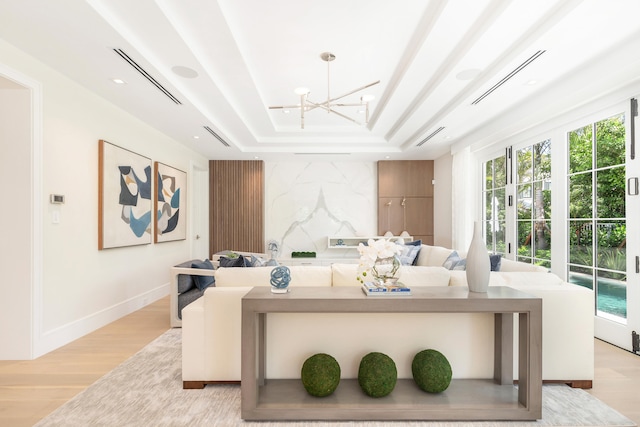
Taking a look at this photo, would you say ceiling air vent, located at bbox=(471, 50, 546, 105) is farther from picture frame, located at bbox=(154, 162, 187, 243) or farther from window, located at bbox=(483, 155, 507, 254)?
picture frame, located at bbox=(154, 162, 187, 243)

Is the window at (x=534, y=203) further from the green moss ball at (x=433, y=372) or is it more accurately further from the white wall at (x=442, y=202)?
the green moss ball at (x=433, y=372)

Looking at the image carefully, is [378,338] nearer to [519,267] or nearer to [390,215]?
[519,267]

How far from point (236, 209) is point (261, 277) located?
15.1 feet

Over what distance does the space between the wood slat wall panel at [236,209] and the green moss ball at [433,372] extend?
5.10 meters

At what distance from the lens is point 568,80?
3.25 m

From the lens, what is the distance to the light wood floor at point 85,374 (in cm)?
213

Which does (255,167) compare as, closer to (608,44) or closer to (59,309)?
(59,309)

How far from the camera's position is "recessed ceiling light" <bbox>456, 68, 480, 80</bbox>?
10.1 ft

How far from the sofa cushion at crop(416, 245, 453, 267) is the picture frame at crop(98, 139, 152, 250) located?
3631 millimetres

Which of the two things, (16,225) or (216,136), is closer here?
(16,225)

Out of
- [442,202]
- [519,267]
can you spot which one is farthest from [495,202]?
[519,267]

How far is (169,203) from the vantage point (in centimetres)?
523

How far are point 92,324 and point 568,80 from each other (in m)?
5.13

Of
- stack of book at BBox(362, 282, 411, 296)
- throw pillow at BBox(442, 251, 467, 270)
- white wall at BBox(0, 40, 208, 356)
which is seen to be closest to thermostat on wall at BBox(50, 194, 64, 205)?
white wall at BBox(0, 40, 208, 356)
